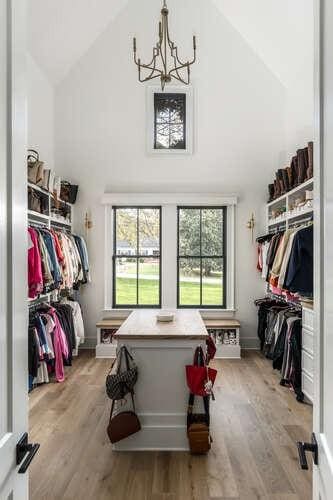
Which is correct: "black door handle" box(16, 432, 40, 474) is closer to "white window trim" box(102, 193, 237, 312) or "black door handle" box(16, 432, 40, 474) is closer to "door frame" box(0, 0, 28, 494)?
"door frame" box(0, 0, 28, 494)

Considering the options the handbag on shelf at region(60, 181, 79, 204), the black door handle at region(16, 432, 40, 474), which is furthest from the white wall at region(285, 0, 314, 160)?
the black door handle at region(16, 432, 40, 474)

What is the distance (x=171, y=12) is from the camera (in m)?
5.52

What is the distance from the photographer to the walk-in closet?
2.63 metres

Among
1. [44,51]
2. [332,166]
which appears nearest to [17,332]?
[332,166]

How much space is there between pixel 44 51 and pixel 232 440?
510 cm

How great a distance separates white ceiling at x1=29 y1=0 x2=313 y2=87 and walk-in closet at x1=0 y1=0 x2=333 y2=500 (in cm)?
3

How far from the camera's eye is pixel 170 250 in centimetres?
558

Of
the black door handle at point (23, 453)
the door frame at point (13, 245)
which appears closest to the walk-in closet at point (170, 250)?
the door frame at point (13, 245)

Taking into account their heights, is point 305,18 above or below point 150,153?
above

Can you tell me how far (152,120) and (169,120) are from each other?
271 mm

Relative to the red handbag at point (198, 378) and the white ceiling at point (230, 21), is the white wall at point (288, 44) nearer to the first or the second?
the white ceiling at point (230, 21)

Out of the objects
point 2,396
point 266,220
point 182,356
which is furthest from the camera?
point 266,220

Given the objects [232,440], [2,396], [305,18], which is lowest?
[232,440]

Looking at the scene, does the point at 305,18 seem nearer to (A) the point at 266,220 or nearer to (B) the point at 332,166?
(A) the point at 266,220
